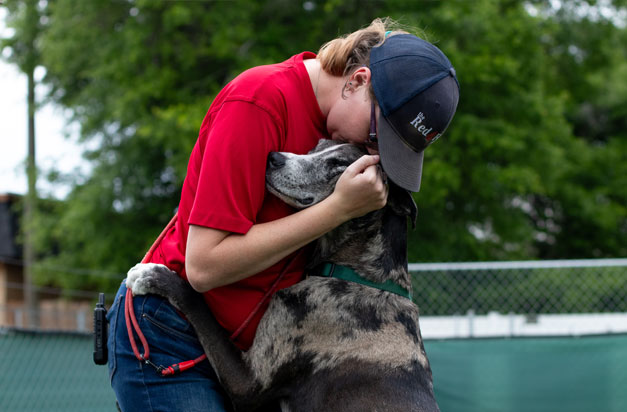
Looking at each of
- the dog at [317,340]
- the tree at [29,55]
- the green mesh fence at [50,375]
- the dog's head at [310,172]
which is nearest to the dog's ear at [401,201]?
the dog's head at [310,172]

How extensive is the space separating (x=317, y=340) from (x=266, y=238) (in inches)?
18.8

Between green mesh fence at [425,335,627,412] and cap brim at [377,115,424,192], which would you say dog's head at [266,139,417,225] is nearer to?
cap brim at [377,115,424,192]

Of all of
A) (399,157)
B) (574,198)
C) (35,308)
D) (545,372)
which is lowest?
(35,308)

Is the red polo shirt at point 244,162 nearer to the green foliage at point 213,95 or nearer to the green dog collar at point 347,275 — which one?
the green dog collar at point 347,275

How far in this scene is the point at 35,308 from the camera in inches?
672

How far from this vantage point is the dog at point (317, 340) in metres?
2.06

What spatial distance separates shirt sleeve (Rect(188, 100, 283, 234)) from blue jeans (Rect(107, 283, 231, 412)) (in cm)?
40

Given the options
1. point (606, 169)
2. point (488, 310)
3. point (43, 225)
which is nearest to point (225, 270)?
point (488, 310)

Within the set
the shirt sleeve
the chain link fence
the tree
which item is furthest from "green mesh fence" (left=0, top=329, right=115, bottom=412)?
the tree

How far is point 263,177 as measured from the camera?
1.90 m

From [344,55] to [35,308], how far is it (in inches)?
668

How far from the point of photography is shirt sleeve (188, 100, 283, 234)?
1797 millimetres

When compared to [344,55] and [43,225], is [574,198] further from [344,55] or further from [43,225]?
[344,55]

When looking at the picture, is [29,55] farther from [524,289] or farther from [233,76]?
[524,289]
